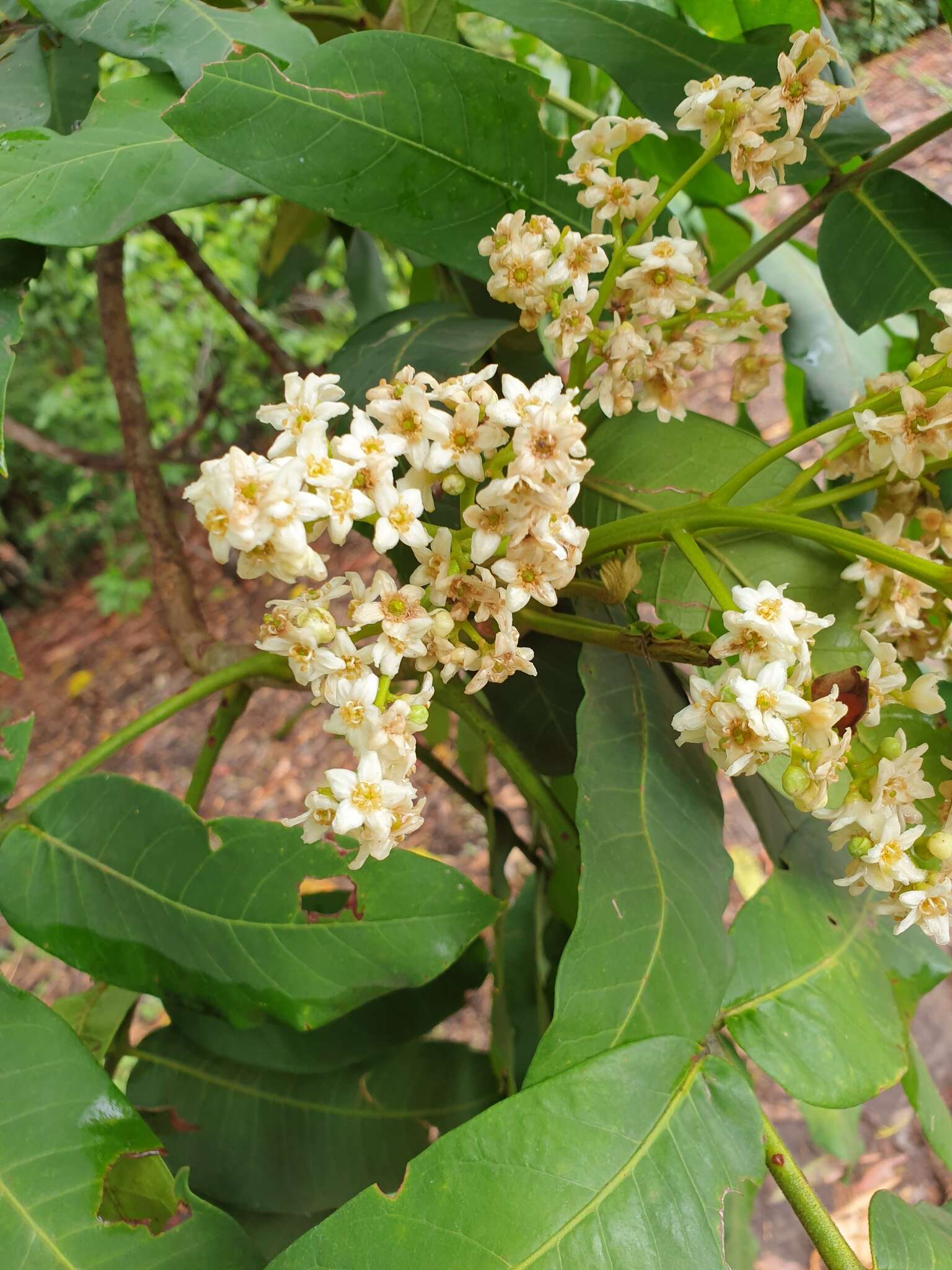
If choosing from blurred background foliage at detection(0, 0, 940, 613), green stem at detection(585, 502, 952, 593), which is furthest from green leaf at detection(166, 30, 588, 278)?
blurred background foliage at detection(0, 0, 940, 613)

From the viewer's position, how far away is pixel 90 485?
3656 millimetres

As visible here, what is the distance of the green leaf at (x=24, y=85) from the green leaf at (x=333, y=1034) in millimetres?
744

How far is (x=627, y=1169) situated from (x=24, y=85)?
2.93 feet

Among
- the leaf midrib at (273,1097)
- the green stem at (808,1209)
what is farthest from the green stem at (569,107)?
the leaf midrib at (273,1097)

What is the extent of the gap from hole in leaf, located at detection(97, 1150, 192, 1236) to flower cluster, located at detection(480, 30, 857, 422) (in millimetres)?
595

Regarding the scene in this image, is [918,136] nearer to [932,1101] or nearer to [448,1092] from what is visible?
[932,1101]

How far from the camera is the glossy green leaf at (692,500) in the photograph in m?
0.63

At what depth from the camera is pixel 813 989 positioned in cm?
64

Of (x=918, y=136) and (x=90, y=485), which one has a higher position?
(x=918, y=136)

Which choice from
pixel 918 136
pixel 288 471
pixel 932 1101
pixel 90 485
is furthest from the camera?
pixel 90 485

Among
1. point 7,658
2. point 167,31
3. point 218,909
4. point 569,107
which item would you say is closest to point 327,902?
point 218,909

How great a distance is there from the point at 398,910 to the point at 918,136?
0.73 m

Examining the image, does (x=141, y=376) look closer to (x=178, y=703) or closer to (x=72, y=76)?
(x=72, y=76)

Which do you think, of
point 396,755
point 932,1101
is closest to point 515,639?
point 396,755
